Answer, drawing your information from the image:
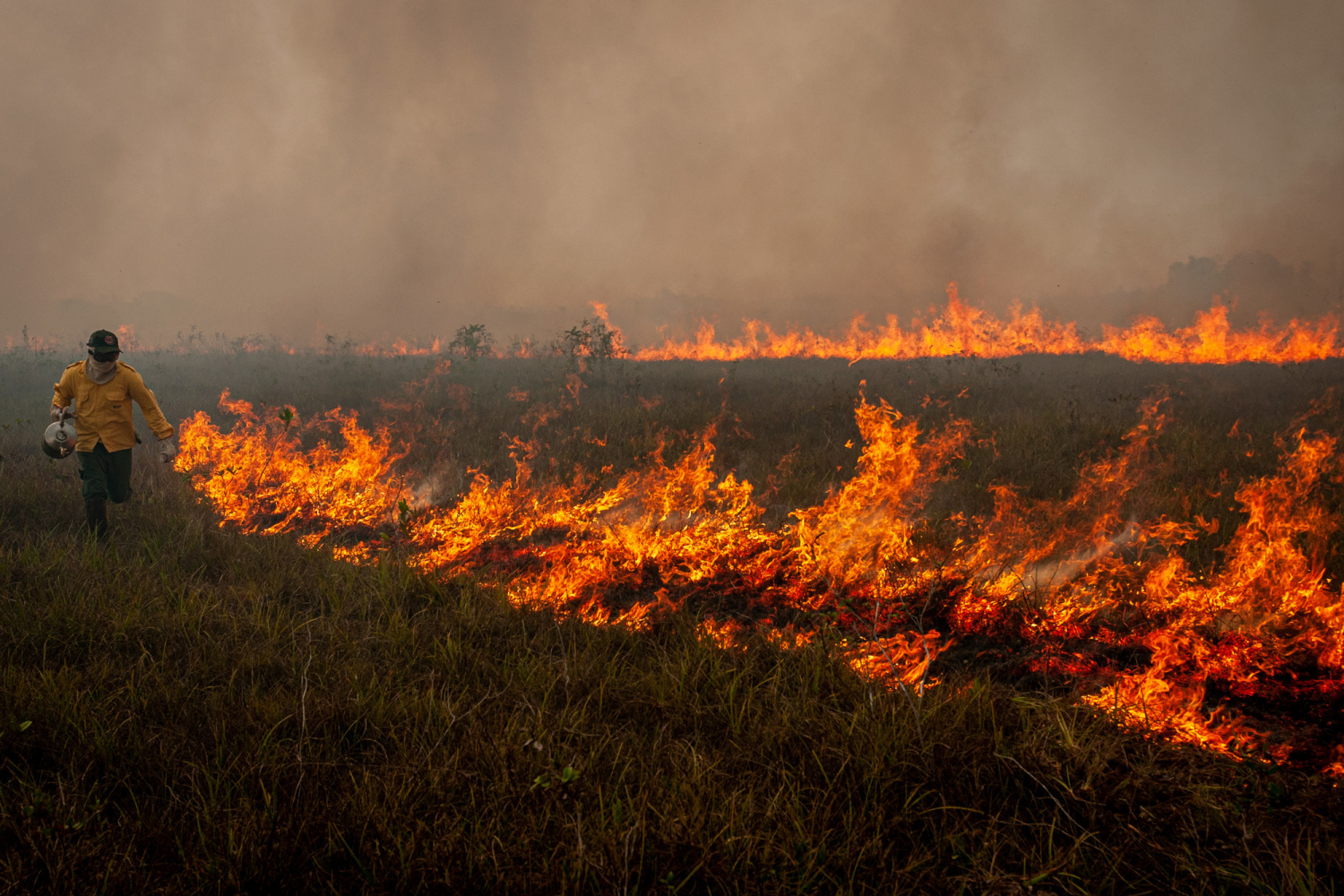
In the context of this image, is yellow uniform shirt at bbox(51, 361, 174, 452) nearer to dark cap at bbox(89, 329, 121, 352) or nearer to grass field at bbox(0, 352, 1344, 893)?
dark cap at bbox(89, 329, 121, 352)

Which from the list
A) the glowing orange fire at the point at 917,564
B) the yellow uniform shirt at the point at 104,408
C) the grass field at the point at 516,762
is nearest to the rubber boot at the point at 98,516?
the grass field at the point at 516,762

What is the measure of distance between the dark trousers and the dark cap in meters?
0.87

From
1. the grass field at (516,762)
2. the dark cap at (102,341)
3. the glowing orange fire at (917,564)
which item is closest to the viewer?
the grass field at (516,762)

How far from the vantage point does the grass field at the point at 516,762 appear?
1786mm

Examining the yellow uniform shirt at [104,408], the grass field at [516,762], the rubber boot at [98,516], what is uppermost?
the yellow uniform shirt at [104,408]

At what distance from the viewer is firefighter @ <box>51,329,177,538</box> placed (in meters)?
5.34

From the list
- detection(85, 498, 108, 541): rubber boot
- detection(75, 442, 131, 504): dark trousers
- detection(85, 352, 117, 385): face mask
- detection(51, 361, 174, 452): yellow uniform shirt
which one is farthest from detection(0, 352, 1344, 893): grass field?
detection(85, 352, 117, 385): face mask

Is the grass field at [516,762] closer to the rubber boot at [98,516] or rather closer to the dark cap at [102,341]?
the rubber boot at [98,516]

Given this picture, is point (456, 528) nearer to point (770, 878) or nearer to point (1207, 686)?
point (770, 878)

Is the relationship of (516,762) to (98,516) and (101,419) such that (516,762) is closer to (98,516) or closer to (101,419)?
(98,516)

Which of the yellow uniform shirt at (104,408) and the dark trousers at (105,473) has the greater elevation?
the yellow uniform shirt at (104,408)

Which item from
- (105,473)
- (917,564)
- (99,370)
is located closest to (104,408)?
(99,370)

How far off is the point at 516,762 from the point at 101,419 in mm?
5817

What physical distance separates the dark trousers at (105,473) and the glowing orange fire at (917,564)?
0.96m
